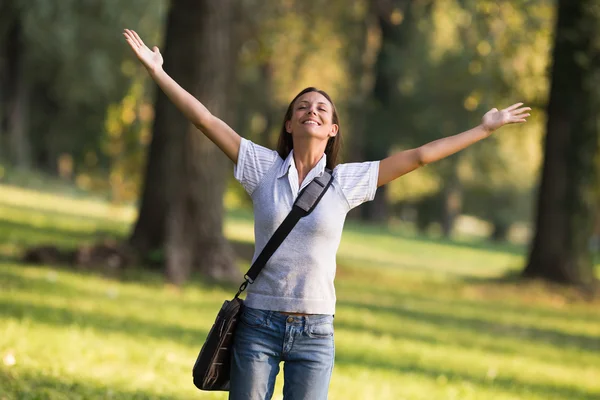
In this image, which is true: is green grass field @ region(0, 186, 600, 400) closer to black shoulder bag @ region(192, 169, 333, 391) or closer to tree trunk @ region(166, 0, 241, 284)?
tree trunk @ region(166, 0, 241, 284)

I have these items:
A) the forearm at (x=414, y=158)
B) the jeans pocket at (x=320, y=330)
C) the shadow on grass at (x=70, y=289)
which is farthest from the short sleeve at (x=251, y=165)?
the shadow on grass at (x=70, y=289)

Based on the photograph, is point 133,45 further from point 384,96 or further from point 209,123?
point 384,96

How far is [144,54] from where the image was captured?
4.73 metres

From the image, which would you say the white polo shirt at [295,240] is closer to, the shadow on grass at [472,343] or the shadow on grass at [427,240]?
the shadow on grass at [472,343]

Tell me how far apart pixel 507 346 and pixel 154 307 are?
12.8ft

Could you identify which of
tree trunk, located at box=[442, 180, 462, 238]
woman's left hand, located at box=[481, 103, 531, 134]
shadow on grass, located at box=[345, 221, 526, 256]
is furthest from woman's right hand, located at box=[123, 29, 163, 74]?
tree trunk, located at box=[442, 180, 462, 238]

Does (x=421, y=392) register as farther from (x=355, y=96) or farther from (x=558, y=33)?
(x=355, y=96)

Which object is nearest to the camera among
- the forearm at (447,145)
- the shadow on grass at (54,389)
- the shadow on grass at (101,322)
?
the forearm at (447,145)

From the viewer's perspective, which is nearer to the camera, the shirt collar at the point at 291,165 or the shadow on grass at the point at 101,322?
the shirt collar at the point at 291,165

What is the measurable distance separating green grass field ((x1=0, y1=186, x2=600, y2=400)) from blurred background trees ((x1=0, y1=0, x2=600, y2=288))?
150 centimetres

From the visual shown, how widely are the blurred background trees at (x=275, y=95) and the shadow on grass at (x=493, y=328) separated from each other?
2.33 metres

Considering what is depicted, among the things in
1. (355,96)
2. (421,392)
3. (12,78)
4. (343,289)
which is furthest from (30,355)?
(355,96)

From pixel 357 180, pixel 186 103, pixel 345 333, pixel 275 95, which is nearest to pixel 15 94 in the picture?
pixel 275 95

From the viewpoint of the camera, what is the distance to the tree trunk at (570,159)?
17.2m
